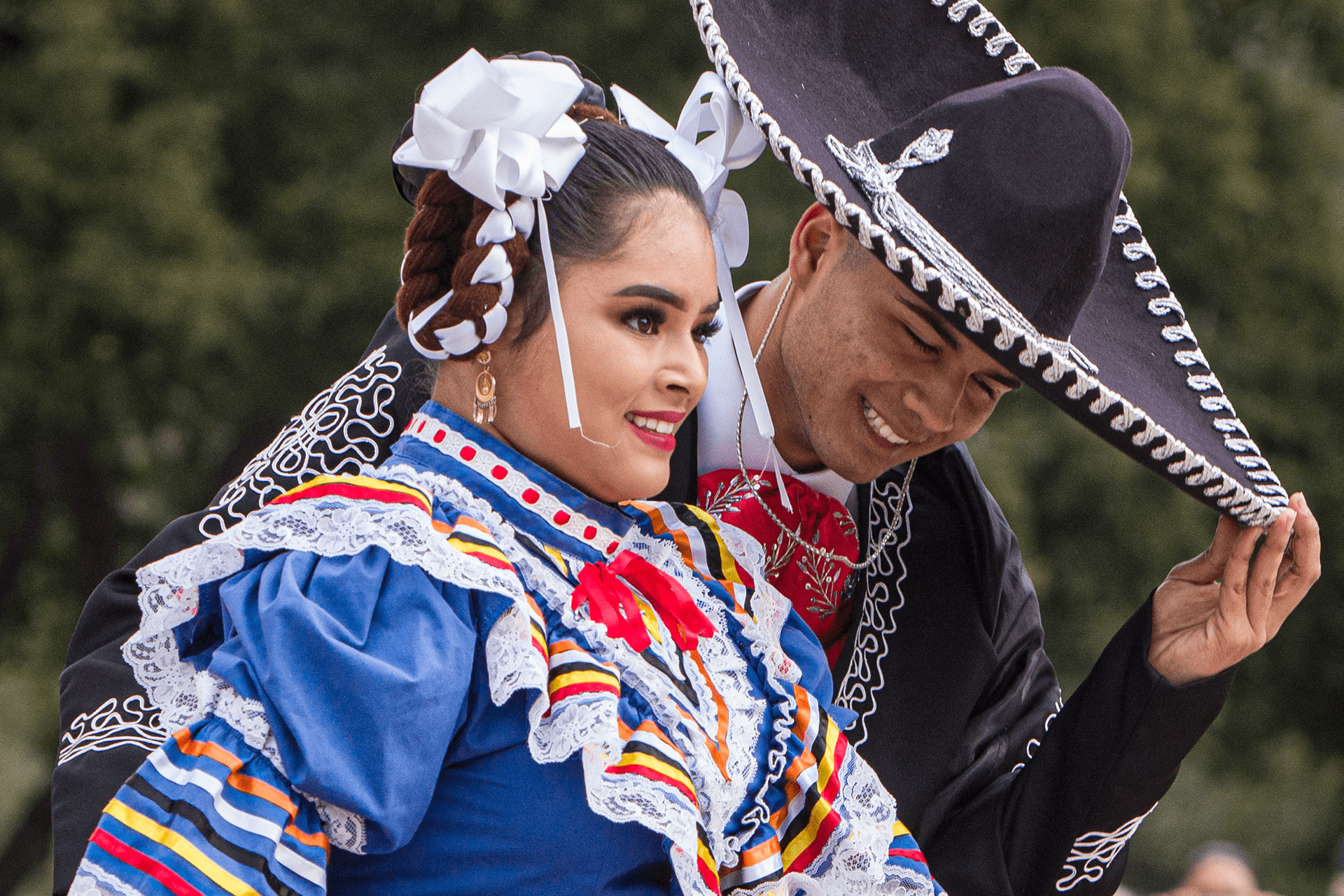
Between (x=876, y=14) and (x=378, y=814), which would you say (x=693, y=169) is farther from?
(x=378, y=814)

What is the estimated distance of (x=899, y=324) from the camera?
2.38m

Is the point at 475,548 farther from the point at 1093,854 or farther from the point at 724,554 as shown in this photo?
the point at 1093,854

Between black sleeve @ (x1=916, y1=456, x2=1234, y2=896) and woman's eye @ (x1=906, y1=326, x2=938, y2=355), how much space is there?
555 mm

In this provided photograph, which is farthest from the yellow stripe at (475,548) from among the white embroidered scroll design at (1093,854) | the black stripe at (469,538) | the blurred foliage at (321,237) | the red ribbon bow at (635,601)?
the blurred foliage at (321,237)

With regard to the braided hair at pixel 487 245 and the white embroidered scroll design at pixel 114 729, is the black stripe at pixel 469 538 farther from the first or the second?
the white embroidered scroll design at pixel 114 729

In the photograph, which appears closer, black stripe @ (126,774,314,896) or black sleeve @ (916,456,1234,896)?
black stripe @ (126,774,314,896)

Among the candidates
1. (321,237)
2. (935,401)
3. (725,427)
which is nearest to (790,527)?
(725,427)

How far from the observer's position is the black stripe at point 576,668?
5.67 ft

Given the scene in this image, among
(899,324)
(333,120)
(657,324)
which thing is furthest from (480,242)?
(333,120)

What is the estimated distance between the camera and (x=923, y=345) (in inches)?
93.0

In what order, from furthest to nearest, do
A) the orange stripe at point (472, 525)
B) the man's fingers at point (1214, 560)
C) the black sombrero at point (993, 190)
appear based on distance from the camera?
1. the man's fingers at point (1214, 560)
2. the black sombrero at point (993, 190)
3. the orange stripe at point (472, 525)

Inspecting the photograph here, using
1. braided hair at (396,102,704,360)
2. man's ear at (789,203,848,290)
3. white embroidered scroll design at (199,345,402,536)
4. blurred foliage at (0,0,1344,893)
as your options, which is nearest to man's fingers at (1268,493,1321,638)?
man's ear at (789,203,848,290)

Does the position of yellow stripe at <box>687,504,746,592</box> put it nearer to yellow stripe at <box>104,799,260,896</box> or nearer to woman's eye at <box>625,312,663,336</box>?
woman's eye at <box>625,312,663,336</box>

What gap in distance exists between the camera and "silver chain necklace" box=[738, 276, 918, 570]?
255cm
